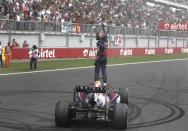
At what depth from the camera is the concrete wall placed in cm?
2774

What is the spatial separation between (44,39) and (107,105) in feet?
72.3

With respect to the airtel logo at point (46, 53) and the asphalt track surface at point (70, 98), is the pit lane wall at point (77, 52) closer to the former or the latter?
the airtel logo at point (46, 53)

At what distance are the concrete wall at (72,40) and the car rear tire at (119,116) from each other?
19.2 m

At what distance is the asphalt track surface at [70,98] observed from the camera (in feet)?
27.5

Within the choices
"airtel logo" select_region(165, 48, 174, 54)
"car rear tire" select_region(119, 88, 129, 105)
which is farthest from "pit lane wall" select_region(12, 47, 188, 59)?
"car rear tire" select_region(119, 88, 129, 105)

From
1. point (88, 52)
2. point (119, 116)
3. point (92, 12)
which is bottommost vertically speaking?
point (119, 116)

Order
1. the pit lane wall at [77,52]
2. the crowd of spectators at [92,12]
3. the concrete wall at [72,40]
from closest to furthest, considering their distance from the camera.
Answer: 1. the pit lane wall at [77,52]
2. the concrete wall at [72,40]
3. the crowd of spectators at [92,12]

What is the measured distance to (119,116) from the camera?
7.87m

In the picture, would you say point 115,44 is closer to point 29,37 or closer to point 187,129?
point 29,37

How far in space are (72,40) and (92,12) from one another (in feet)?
18.1

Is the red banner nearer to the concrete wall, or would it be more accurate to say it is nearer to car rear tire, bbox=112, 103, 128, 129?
the concrete wall

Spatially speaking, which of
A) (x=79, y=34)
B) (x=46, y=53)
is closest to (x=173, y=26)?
(x=79, y=34)

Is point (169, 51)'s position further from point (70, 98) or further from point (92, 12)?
point (70, 98)

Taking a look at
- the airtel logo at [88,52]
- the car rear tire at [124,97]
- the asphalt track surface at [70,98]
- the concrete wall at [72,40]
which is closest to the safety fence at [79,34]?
the concrete wall at [72,40]
